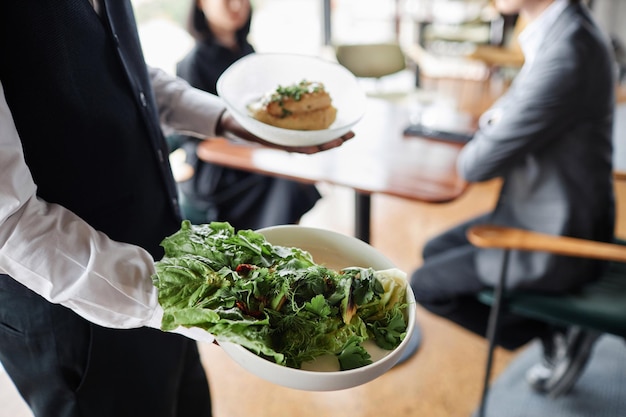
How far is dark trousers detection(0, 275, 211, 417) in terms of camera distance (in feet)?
2.68

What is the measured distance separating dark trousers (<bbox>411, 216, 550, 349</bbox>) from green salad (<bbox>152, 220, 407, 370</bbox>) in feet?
3.22

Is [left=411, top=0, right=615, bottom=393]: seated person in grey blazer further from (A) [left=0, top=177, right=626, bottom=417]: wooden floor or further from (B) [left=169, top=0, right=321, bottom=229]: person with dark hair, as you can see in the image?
(B) [left=169, top=0, right=321, bottom=229]: person with dark hair

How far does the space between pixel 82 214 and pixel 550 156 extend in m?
1.30

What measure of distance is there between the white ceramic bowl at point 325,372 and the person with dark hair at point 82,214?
0.34 feet

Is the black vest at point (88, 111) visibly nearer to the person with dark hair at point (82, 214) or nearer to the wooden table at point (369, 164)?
the person with dark hair at point (82, 214)

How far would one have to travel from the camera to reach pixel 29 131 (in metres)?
0.75

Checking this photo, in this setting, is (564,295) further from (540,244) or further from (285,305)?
(285,305)

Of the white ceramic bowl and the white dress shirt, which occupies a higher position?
the white dress shirt

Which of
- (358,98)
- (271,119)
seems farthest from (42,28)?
(358,98)

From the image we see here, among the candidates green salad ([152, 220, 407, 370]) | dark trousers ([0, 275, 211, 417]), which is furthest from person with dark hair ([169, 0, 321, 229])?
green salad ([152, 220, 407, 370])

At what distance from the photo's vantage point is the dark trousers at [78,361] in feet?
2.68

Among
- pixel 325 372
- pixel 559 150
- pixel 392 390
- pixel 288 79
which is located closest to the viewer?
pixel 325 372

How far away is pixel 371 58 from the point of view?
11.2 ft

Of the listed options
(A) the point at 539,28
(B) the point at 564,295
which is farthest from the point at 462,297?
(A) the point at 539,28
